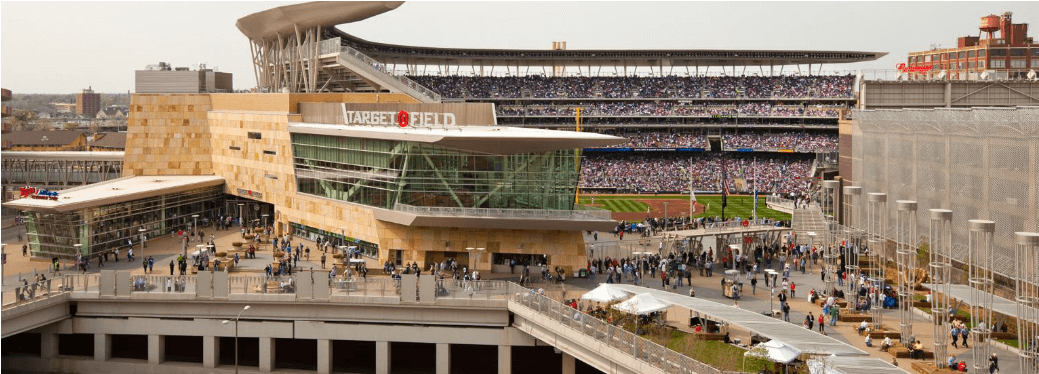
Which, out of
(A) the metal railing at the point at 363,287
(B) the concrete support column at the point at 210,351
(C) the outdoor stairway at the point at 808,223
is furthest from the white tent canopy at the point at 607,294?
(C) the outdoor stairway at the point at 808,223

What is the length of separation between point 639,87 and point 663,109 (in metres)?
4.71

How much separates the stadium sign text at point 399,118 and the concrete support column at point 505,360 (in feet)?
61.3

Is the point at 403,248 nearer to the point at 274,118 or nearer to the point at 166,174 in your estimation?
the point at 274,118

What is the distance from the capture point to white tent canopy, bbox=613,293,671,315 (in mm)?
41594

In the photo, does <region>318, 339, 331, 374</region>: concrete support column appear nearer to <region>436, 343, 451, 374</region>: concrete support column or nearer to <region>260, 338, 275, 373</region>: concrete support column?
<region>260, 338, 275, 373</region>: concrete support column

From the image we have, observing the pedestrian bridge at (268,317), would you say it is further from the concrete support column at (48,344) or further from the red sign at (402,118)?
the red sign at (402,118)

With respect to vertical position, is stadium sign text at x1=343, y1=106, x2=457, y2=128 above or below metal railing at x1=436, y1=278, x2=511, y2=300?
above

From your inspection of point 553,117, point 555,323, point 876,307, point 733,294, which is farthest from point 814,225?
point 553,117

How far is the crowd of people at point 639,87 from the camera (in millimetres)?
127375

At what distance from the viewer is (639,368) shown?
125ft

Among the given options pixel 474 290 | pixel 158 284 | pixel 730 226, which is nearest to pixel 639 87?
pixel 730 226

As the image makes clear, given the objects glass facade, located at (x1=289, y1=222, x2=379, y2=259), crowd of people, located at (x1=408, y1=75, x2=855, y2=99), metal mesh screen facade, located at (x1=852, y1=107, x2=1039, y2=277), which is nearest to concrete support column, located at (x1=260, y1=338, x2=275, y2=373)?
glass facade, located at (x1=289, y1=222, x2=379, y2=259)

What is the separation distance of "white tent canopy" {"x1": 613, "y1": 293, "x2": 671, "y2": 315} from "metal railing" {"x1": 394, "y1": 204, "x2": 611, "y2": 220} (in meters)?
12.3

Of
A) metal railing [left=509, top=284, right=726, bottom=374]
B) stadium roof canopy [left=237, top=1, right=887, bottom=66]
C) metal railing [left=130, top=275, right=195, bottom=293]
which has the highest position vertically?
stadium roof canopy [left=237, top=1, right=887, bottom=66]
